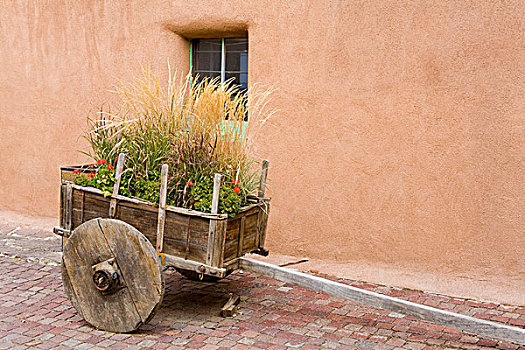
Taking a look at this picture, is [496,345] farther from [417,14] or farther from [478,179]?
[417,14]

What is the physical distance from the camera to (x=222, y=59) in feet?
21.6

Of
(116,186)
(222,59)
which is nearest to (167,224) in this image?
(116,186)

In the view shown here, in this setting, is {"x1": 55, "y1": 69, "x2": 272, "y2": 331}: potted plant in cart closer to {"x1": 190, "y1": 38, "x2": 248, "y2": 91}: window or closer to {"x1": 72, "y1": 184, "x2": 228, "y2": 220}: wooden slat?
{"x1": 72, "y1": 184, "x2": 228, "y2": 220}: wooden slat

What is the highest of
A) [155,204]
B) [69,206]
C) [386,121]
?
[386,121]

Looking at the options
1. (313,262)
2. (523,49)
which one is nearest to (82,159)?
(313,262)

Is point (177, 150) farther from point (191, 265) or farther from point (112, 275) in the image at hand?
point (112, 275)

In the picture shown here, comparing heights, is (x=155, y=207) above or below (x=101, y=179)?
below

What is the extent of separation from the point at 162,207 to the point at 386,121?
2.44m

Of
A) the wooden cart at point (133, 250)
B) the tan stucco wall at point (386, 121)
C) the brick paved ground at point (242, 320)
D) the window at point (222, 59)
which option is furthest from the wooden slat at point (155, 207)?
the window at point (222, 59)

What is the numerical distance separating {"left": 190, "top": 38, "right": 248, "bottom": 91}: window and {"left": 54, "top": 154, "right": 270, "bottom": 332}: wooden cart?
2495 millimetres

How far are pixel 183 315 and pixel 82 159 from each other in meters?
3.20

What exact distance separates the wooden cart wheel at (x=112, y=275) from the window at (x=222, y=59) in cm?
279

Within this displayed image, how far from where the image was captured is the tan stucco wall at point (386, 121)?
5.22m

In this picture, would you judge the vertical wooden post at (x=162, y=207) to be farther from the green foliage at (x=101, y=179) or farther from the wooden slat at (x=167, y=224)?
the green foliage at (x=101, y=179)
